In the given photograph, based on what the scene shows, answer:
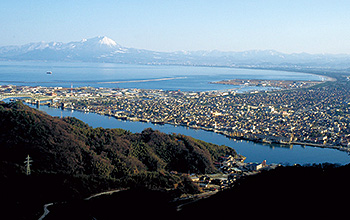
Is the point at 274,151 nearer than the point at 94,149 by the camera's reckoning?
No

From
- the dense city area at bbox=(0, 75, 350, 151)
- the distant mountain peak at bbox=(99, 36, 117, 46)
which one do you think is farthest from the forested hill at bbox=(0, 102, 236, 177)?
the distant mountain peak at bbox=(99, 36, 117, 46)

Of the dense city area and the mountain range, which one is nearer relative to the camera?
the dense city area

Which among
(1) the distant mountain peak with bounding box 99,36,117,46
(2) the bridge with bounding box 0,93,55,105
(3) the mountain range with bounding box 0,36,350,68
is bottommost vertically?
(2) the bridge with bounding box 0,93,55,105

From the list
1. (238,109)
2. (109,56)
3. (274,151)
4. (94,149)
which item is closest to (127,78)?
(238,109)

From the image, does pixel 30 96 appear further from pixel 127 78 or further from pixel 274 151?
pixel 127 78

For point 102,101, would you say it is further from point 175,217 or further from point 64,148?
point 175,217

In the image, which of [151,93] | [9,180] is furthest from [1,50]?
[9,180]

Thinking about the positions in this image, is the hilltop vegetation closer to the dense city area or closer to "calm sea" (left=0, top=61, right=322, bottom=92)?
the dense city area
